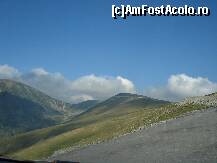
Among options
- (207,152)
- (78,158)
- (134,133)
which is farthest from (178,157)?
(134,133)

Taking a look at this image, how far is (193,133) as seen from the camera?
65375mm

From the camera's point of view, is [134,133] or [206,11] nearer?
[206,11]

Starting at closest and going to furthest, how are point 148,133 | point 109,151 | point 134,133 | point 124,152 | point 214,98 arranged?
1. point 124,152
2. point 109,151
3. point 148,133
4. point 134,133
5. point 214,98

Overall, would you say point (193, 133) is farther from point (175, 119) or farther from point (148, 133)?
point (175, 119)

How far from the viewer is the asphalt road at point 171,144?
2003 inches

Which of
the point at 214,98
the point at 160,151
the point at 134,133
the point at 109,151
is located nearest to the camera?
the point at 160,151

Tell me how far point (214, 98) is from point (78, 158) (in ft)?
162

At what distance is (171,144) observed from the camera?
60.2 m

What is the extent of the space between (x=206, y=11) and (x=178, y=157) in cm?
2194

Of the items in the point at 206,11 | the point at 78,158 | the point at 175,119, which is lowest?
the point at 78,158

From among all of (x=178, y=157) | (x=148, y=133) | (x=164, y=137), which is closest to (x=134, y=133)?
(x=148, y=133)

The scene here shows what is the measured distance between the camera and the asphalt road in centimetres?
5088

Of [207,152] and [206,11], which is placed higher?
[206,11]

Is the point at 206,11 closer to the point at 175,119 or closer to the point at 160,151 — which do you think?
→ the point at 160,151
